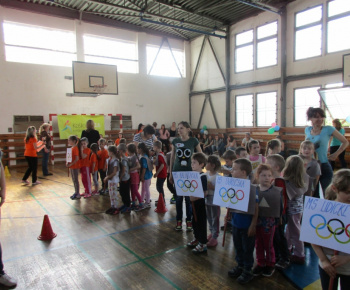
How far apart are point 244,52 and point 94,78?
24.1ft

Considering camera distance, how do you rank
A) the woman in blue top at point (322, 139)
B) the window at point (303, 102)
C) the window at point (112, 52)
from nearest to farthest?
the woman in blue top at point (322, 139) < the window at point (303, 102) < the window at point (112, 52)

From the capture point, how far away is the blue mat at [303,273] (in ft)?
7.98

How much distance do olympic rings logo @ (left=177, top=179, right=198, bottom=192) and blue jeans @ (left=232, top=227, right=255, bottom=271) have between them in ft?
2.18

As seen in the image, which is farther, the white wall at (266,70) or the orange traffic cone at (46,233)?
the white wall at (266,70)

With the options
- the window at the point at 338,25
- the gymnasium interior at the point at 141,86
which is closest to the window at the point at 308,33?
the gymnasium interior at the point at 141,86

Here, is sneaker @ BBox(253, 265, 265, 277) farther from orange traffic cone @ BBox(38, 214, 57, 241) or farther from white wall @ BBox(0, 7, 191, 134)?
white wall @ BBox(0, 7, 191, 134)

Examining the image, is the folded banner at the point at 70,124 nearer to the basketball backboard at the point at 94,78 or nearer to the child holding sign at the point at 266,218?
the basketball backboard at the point at 94,78

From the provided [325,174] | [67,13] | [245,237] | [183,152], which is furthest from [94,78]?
[245,237]

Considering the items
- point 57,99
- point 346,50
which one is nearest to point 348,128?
point 346,50

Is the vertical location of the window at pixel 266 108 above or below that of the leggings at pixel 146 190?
above

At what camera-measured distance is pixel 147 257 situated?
303cm

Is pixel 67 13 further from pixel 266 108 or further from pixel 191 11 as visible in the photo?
pixel 266 108

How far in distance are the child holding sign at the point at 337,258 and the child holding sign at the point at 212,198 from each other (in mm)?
1454

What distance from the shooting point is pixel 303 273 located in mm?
2586
